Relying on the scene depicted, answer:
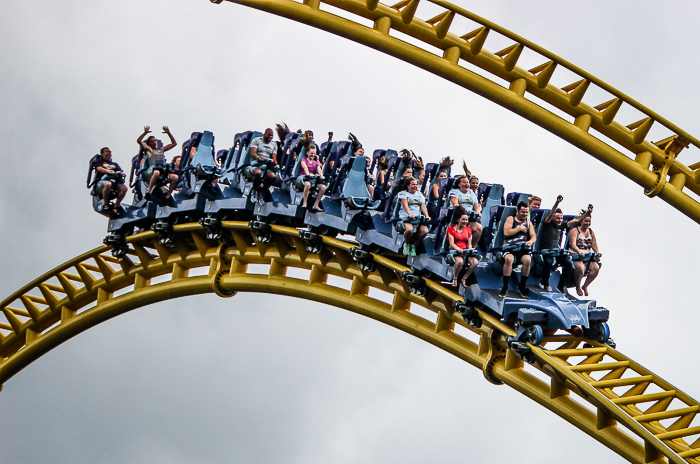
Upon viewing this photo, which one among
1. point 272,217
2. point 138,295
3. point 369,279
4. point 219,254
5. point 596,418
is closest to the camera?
point 596,418

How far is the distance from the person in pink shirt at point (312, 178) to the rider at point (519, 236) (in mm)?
2140

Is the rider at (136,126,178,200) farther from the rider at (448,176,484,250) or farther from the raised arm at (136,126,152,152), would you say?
the rider at (448,176,484,250)

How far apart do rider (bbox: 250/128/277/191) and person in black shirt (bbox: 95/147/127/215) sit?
2120 mm

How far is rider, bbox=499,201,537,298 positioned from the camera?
723 cm

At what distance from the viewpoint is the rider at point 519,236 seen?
7.23 m

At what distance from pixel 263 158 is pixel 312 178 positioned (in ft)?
2.25

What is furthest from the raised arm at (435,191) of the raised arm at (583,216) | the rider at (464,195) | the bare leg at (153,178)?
the bare leg at (153,178)

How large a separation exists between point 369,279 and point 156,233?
2.98 metres

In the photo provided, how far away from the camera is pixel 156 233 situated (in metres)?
10.5

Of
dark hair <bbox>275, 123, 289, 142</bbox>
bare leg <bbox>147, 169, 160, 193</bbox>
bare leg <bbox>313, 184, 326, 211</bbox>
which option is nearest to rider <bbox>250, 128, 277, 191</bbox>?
dark hair <bbox>275, 123, 289, 142</bbox>

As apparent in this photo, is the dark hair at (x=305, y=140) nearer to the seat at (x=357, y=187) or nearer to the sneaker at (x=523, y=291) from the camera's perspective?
the seat at (x=357, y=187)

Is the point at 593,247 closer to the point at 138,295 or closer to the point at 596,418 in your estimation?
the point at 596,418

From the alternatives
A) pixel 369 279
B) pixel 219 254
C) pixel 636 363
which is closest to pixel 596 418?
pixel 636 363

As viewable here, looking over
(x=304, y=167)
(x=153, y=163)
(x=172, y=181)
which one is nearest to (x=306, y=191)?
(x=304, y=167)
